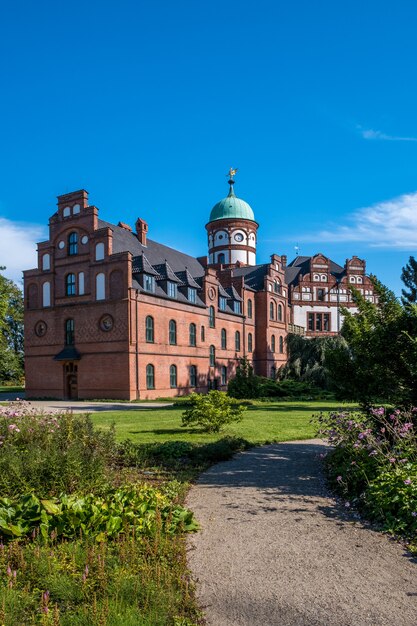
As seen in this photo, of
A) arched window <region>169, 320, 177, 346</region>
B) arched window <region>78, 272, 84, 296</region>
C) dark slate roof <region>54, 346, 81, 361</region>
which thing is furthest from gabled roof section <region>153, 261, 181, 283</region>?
dark slate roof <region>54, 346, 81, 361</region>

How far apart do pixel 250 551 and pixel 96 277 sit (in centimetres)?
2940

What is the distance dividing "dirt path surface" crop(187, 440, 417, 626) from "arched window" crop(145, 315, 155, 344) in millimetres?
25531

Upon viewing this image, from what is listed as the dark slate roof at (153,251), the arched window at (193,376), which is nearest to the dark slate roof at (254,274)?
the dark slate roof at (153,251)

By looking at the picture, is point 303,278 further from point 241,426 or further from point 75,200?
point 241,426

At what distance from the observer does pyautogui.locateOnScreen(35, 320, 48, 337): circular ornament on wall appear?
117 feet

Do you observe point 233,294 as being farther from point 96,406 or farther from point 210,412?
point 210,412

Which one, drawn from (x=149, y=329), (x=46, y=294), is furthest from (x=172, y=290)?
(x=46, y=294)

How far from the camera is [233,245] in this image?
57281 mm

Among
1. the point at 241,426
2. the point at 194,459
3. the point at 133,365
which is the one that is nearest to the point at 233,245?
the point at 133,365

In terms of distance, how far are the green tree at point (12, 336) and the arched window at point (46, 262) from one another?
9.34 metres

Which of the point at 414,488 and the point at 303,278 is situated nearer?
the point at 414,488

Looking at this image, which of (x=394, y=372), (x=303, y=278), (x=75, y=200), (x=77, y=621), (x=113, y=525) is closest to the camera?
(x=77, y=621)

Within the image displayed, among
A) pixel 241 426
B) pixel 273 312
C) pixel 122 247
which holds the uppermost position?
pixel 122 247

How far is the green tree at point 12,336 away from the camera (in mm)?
47009
